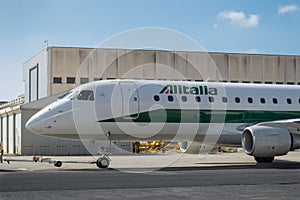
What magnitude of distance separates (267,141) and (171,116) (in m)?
4.14

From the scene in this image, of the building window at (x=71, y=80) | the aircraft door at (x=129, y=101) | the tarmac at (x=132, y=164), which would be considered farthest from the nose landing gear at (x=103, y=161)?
the building window at (x=71, y=80)

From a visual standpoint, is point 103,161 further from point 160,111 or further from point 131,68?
point 131,68

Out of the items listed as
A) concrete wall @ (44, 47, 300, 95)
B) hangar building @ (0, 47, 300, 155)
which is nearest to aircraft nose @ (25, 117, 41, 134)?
hangar building @ (0, 47, 300, 155)

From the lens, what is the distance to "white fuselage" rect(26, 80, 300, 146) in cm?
2134

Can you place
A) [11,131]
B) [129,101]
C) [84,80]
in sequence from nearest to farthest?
[129,101] → [11,131] → [84,80]

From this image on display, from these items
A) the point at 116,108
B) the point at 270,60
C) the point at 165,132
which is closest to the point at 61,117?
the point at 116,108

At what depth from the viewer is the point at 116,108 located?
71.5ft

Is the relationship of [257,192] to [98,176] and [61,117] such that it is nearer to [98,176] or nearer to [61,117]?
[98,176]

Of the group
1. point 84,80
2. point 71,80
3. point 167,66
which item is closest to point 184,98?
point 84,80

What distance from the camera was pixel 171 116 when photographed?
22.9m

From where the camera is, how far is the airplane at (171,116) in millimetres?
21375

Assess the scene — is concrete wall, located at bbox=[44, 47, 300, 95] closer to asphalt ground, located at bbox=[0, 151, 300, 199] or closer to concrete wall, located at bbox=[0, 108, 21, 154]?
concrete wall, located at bbox=[0, 108, 21, 154]

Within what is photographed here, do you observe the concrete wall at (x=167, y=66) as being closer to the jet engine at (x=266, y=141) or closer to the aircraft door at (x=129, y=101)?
the aircraft door at (x=129, y=101)

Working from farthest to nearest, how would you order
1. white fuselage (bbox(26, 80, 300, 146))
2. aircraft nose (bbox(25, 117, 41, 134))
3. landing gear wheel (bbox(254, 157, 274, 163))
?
1. landing gear wheel (bbox(254, 157, 274, 163))
2. white fuselage (bbox(26, 80, 300, 146))
3. aircraft nose (bbox(25, 117, 41, 134))
